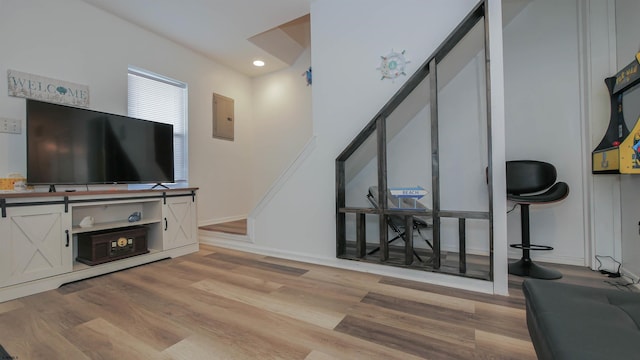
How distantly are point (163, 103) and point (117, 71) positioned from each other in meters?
0.63

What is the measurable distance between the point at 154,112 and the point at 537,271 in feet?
14.9

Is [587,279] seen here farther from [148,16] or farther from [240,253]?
[148,16]

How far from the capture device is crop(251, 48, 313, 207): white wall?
458cm

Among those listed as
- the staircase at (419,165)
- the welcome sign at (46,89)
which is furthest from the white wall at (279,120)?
the welcome sign at (46,89)

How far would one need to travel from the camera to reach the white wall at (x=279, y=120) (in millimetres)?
4582

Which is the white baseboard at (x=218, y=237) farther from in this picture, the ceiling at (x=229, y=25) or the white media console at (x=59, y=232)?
the ceiling at (x=229, y=25)

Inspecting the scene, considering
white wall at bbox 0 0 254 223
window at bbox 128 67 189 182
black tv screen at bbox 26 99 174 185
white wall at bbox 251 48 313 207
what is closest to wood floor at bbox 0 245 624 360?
black tv screen at bbox 26 99 174 185

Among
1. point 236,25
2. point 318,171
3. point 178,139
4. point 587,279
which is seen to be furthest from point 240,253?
point 587,279

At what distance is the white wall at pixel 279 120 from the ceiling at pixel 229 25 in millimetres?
363

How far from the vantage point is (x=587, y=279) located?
217cm

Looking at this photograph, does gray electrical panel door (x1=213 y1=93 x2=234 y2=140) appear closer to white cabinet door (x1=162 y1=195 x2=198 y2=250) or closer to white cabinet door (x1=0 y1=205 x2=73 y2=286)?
white cabinet door (x1=162 y1=195 x2=198 y2=250)

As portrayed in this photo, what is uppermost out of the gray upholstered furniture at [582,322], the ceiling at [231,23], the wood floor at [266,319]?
the ceiling at [231,23]

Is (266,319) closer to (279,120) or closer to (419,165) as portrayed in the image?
(419,165)

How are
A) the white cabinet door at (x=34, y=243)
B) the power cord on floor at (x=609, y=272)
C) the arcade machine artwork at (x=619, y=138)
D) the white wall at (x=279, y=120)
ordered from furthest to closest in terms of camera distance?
the white wall at (x=279, y=120) → the power cord on floor at (x=609, y=272) → the white cabinet door at (x=34, y=243) → the arcade machine artwork at (x=619, y=138)
